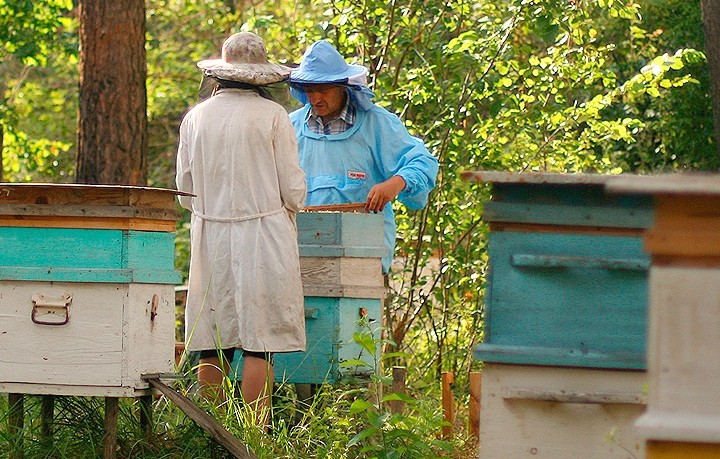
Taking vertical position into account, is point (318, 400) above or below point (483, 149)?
below

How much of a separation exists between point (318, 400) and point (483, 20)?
3538mm

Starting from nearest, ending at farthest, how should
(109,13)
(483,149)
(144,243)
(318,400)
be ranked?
1. (144,243)
2. (318,400)
3. (483,149)
4. (109,13)

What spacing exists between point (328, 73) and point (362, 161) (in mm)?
452

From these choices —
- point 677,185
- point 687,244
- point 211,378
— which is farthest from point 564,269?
point 211,378

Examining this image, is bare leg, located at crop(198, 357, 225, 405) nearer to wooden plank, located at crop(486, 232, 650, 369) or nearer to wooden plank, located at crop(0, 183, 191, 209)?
wooden plank, located at crop(0, 183, 191, 209)

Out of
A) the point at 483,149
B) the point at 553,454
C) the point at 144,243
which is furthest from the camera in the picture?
the point at 483,149

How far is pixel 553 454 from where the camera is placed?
3344 mm

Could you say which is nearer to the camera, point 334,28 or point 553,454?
point 553,454

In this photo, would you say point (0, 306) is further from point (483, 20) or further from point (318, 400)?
point (483, 20)

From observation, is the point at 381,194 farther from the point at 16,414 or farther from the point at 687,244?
the point at 687,244

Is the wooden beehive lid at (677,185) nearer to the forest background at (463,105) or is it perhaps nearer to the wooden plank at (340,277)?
the wooden plank at (340,277)

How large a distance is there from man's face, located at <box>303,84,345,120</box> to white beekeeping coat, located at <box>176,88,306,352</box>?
59 cm

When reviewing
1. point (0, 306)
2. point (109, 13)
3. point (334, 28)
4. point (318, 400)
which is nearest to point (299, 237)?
point (318, 400)

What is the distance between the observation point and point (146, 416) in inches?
196
